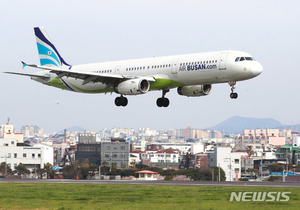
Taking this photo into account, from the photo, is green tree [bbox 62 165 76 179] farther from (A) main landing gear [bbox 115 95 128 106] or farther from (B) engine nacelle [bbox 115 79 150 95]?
(B) engine nacelle [bbox 115 79 150 95]

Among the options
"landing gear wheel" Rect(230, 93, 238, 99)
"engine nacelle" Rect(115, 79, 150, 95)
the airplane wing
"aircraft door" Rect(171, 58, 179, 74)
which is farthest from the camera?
the airplane wing

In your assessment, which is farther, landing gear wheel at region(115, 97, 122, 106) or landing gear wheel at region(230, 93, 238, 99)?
landing gear wheel at region(115, 97, 122, 106)

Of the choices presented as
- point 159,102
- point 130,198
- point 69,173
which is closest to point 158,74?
point 159,102

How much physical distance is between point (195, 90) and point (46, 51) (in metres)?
23.1

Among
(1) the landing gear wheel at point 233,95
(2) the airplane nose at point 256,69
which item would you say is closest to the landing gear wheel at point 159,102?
(1) the landing gear wheel at point 233,95

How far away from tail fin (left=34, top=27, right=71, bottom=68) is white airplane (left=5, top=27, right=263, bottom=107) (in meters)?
0.15

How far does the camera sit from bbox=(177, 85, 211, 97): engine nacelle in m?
74.1

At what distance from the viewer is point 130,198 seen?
180ft

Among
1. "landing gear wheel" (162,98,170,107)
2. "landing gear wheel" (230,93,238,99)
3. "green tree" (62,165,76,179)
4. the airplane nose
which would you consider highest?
the airplane nose

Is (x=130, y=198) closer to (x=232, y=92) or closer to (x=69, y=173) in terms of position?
(x=232, y=92)

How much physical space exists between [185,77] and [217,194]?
15.2 m

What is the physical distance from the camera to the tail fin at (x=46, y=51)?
8550 centimetres

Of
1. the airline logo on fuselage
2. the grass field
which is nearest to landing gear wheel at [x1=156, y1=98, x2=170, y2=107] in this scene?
the airline logo on fuselage

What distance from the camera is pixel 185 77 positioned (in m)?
69.2
